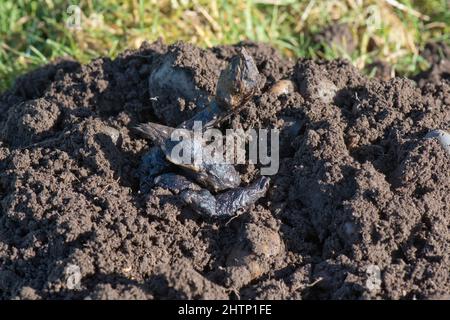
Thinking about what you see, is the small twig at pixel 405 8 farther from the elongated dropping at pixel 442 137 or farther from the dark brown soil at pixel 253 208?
the elongated dropping at pixel 442 137

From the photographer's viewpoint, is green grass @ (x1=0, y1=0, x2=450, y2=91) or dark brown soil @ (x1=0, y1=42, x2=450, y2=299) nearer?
dark brown soil @ (x1=0, y1=42, x2=450, y2=299)

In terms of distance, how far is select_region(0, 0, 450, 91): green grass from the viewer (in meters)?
5.71

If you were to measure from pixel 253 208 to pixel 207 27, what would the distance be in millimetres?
2730

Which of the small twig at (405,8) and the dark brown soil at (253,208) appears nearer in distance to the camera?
the dark brown soil at (253,208)

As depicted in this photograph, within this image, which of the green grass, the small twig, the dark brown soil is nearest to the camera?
the dark brown soil

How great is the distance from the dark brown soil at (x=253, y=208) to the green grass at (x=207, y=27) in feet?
5.34

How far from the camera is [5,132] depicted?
4.15 meters

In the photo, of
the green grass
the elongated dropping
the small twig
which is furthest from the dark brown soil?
the small twig

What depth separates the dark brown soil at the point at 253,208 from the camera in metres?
3.14

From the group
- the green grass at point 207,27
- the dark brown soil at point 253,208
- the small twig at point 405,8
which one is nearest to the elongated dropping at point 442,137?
the dark brown soil at point 253,208

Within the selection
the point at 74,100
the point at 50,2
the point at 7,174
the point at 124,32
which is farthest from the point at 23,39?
the point at 7,174

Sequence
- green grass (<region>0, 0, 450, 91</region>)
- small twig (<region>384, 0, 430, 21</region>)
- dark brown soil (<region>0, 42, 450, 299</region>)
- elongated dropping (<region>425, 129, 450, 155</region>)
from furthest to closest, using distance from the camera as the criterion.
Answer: small twig (<region>384, 0, 430, 21</region>) → green grass (<region>0, 0, 450, 91</region>) → elongated dropping (<region>425, 129, 450, 155</region>) → dark brown soil (<region>0, 42, 450, 299</region>)

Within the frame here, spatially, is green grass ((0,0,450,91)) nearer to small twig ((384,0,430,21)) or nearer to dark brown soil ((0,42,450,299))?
small twig ((384,0,430,21))

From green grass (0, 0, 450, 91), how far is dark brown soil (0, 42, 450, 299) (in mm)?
1628
